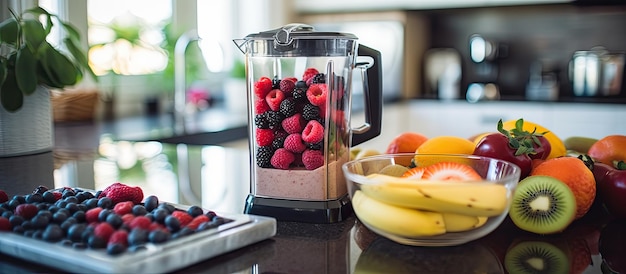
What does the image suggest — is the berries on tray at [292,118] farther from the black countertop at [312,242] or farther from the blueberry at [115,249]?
the blueberry at [115,249]

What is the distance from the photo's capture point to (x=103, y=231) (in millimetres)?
670

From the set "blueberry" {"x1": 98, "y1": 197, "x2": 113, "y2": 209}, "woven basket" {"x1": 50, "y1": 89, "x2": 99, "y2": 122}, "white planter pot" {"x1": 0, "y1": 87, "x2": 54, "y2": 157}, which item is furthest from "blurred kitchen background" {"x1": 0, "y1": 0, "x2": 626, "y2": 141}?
"blueberry" {"x1": 98, "y1": 197, "x2": 113, "y2": 209}

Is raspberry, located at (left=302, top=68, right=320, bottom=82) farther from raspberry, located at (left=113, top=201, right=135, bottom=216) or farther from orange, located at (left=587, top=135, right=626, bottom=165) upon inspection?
orange, located at (left=587, top=135, right=626, bottom=165)

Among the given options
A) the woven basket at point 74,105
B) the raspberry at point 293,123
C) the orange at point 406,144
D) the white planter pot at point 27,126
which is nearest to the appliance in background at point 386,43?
A: the woven basket at point 74,105

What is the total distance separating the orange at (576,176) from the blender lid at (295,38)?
321 mm

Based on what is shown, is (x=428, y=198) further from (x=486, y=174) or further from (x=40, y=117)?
(x=40, y=117)

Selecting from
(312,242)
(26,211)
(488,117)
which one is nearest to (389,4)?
(488,117)

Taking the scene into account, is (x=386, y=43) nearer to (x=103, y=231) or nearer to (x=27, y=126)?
(x=27, y=126)

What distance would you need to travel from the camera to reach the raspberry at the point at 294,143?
2.95 feet

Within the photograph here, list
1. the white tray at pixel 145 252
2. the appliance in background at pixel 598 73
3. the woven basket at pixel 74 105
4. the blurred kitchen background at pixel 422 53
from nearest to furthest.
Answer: the white tray at pixel 145 252 → the woven basket at pixel 74 105 → the blurred kitchen background at pixel 422 53 → the appliance in background at pixel 598 73

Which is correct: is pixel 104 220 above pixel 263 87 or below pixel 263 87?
below

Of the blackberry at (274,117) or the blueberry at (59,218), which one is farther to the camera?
the blackberry at (274,117)

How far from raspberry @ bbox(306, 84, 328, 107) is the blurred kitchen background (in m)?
1.90

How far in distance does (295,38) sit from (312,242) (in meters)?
0.28
